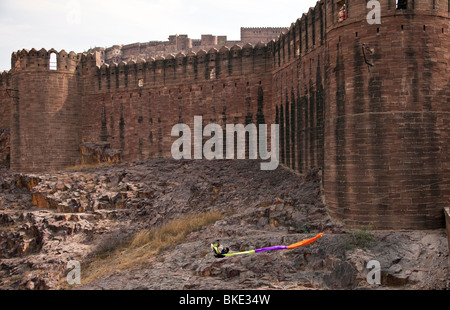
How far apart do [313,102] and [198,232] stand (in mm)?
6587

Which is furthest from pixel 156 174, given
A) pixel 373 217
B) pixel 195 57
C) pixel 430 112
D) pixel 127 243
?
pixel 430 112

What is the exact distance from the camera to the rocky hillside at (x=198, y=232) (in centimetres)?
1119

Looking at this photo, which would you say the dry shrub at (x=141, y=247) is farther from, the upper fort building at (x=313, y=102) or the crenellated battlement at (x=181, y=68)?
the crenellated battlement at (x=181, y=68)

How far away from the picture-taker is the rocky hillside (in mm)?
11188

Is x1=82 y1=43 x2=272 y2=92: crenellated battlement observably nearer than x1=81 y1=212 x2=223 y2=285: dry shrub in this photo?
No

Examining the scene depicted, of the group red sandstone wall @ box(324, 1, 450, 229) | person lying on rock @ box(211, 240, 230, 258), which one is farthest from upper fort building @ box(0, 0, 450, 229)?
person lying on rock @ box(211, 240, 230, 258)

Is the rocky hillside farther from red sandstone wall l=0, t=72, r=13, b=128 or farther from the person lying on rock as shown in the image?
red sandstone wall l=0, t=72, r=13, b=128

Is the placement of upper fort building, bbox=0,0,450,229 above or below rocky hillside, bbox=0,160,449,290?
above

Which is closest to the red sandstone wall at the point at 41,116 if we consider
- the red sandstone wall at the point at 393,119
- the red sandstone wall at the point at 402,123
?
the red sandstone wall at the point at 393,119

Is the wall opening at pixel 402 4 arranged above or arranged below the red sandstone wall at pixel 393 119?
above

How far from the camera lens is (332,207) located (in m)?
13.4

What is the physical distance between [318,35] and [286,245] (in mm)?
8060

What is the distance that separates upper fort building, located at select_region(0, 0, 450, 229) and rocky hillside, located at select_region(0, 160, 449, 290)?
45.3 inches

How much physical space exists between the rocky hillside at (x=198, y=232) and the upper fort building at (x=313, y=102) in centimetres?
115
